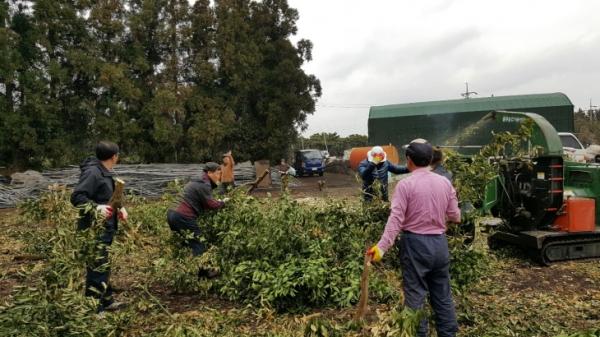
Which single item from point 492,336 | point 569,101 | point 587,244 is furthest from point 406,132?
point 492,336

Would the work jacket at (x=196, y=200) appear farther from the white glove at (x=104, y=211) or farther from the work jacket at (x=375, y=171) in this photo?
the work jacket at (x=375, y=171)

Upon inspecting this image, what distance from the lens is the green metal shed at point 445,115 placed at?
1805cm

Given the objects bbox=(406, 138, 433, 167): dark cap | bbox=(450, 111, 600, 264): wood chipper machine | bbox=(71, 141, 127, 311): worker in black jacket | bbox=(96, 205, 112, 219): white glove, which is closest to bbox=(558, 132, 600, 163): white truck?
bbox=(450, 111, 600, 264): wood chipper machine

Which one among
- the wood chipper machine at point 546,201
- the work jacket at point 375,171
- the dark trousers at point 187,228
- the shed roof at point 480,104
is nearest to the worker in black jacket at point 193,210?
the dark trousers at point 187,228

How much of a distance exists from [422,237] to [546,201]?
371cm

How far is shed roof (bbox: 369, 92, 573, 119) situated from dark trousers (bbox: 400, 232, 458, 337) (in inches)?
641

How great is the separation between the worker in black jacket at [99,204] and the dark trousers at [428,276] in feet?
8.75

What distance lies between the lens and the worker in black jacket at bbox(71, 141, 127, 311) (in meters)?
4.42

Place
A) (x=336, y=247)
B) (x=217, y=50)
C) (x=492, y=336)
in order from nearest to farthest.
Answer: (x=492, y=336) → (x=336, y=247) → (x=217, y=50)

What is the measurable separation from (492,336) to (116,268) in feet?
16.3

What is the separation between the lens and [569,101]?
1791 cm

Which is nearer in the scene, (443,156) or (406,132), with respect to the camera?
(443,156)

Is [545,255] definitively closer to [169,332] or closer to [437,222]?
[437,222]

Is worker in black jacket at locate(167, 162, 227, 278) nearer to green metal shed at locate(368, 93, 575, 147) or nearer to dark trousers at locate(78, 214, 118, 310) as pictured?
dark trousers at locate(78, 214, 118, 310)
